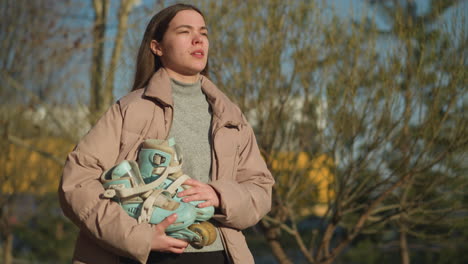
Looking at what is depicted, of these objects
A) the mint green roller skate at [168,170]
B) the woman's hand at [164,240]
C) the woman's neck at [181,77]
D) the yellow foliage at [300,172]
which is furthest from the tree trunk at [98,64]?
the woman's hand at [164,240]

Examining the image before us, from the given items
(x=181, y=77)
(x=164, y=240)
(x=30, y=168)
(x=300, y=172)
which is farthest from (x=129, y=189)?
(x=30, y=168)

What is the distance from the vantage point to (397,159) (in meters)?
4.59

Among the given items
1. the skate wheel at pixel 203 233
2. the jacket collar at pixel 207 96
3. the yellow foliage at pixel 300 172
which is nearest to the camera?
the skate wheel at pixel 203 233

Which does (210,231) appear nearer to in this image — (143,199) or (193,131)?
(143,199)

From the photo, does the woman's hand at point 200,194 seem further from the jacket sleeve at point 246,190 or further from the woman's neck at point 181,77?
the woman's neck at point 181,77

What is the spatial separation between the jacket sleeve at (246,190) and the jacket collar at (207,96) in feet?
0.28

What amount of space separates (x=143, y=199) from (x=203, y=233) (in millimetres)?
238

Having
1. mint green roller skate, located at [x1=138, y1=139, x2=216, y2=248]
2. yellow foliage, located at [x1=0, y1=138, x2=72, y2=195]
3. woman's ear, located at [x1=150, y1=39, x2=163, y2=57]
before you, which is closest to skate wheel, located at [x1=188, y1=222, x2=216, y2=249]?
mint green roller skate, located at [x1=138, y1=139, x2=216, y2=248]

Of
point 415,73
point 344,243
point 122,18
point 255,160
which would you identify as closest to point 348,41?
point 415,73

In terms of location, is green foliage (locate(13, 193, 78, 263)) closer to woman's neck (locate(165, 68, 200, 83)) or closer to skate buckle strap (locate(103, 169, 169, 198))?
woman's neck (locate(165, 68, 200, 83))

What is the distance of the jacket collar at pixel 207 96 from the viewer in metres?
2.11

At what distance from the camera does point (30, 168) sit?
8969 mm

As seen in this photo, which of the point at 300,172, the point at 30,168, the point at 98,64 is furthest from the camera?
the point at 30,168

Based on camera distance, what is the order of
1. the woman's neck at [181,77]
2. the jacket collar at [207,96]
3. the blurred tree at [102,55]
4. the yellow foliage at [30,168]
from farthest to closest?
the yellow foliage at [30,168], the blurred tree at [102,55], the woman's neck at [181,77], the jacket collar at [207,96]
